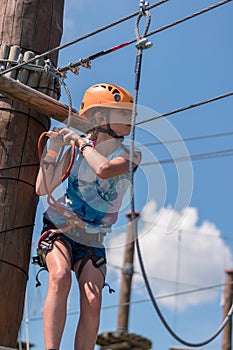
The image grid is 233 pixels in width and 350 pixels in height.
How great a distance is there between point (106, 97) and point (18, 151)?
2.01 ft

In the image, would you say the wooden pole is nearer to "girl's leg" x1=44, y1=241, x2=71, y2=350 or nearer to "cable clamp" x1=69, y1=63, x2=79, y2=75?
"cable clamp" x1=69, y1=63, x2=79, y2=75

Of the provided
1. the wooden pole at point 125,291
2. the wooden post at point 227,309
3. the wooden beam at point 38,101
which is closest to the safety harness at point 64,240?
the wooden beam at point 38,101

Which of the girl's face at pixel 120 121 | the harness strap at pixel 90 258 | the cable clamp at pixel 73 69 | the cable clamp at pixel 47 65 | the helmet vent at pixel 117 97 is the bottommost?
the harness strap at pixel 90 258

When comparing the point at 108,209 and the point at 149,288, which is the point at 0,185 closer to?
the point at 108,209

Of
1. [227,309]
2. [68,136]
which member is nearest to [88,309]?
[68,136]

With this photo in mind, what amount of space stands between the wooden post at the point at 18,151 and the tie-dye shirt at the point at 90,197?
0.33 meters

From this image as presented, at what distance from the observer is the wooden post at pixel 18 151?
12.8 ft

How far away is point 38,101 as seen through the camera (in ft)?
13.5

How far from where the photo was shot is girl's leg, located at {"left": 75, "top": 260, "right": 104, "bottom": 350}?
11.4ft

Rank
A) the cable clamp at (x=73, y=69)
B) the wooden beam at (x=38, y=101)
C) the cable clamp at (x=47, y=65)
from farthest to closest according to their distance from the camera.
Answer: the cable clamp at (x=73, y=69), the cable clamp at (x=47, y=65), the wooden beam at (x=38, y=101)

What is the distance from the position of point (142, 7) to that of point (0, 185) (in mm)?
1195

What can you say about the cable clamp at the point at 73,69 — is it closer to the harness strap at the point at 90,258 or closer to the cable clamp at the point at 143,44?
the cable clamp at the point at 143,44

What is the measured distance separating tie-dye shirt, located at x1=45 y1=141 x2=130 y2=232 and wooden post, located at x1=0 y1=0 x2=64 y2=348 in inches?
13.1

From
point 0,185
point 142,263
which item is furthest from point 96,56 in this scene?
point 142,263
